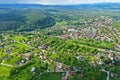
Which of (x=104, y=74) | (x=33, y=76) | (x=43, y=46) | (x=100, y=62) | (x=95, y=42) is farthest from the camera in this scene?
(x=95, y=42)

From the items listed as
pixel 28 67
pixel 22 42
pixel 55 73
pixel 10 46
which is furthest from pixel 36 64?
pixel 22 42

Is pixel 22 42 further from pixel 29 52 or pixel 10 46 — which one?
pixel 29 52

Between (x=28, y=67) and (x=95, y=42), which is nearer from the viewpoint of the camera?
(x=28, y=67)

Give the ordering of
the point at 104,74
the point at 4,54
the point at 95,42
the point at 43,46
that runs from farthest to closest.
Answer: the point at 95,42 → the point at 43,46 → the point at 4,54 → the point at 104,74

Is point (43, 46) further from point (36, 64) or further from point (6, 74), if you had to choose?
point (6, 74)

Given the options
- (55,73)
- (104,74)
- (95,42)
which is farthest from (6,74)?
(95,42)

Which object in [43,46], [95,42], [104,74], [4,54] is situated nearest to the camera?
[104,74]

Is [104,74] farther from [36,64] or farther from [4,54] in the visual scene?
[4,54]

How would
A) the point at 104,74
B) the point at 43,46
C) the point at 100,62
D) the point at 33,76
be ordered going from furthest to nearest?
the point at 43,46, the point at 100,62, the point at 104,74, the point at 33,76

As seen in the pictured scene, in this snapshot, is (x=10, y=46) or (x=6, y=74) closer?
(x=6, y=74)
